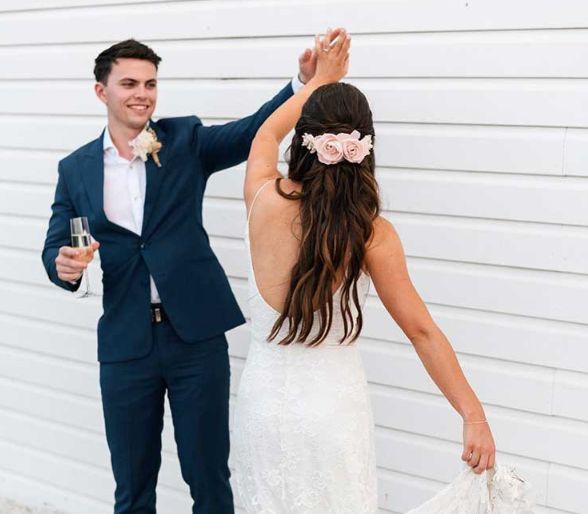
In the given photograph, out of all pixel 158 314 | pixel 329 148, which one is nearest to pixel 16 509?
pixel 158 314

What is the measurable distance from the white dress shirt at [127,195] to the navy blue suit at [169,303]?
4 cm

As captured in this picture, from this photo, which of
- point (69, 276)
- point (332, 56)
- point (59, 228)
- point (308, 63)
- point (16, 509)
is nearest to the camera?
point (332, 56)

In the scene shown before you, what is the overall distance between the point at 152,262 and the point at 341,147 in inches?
43.3

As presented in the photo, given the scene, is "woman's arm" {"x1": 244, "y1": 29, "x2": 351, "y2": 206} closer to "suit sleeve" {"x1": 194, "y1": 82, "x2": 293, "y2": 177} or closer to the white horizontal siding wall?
"suit sleeve" {"x1": 194, "y1": 82, "x2": 293, "y2": 177}

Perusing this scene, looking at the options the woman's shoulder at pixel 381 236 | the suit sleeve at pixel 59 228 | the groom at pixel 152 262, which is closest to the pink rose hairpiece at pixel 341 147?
the woman's shoulder at pixel 381 236

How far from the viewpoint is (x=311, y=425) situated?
309 centimetres

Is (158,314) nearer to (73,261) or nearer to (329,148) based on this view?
(73,261)

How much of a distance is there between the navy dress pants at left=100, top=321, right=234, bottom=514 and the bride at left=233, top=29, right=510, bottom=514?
18.5 inches

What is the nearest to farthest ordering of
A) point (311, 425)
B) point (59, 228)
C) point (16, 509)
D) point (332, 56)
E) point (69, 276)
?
point (311, 425) < point (332, 56) < point (69, 276) < point (59, 228) < point (16, 509)

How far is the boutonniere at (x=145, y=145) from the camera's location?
3.71 meters

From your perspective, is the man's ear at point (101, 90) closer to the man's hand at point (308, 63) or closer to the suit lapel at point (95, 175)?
the suit lapel at point (95, 175)

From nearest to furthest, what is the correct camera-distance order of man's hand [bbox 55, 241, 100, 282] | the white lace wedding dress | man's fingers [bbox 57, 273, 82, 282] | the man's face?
the white lace wedding dress
man's hand [bbox 55, 241, 100, 282]
man's fingers [bbox 57, 273, 82, 282]
the man's face

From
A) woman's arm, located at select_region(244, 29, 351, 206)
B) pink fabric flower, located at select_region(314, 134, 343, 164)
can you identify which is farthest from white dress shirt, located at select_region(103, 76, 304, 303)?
pink fabric flower, located at select_region(314, 134, 343, 164)

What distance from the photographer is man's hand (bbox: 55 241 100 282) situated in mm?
3383
